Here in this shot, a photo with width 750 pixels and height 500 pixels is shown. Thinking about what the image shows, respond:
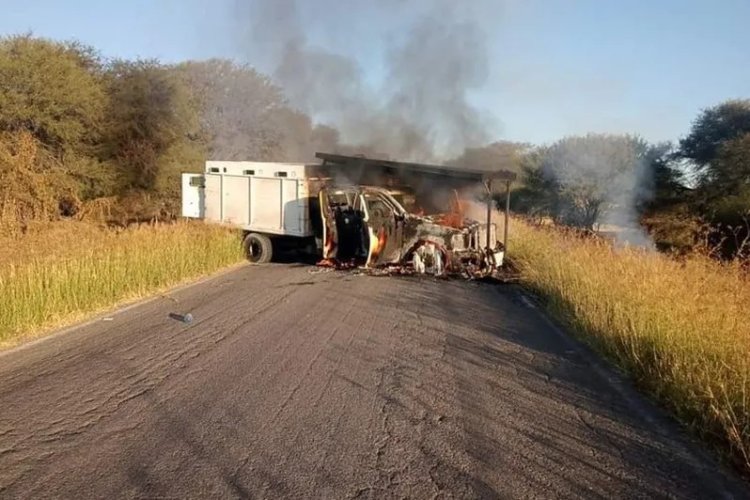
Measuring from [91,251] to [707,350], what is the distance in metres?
8.35

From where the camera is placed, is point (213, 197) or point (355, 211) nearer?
point (355, 211)

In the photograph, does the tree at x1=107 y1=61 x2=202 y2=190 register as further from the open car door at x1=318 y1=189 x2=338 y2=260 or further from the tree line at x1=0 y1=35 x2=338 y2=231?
the open car door at x1=318 y1=189 x2=338 y2=260

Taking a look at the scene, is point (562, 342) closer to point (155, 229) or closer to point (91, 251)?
point (91, 251)

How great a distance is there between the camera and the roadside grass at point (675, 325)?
4527mm

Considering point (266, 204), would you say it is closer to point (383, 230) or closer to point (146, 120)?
point (383, 230)

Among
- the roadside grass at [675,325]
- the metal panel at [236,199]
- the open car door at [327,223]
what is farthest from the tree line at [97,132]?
the roadside grass at [675,325]

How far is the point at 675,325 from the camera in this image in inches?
241

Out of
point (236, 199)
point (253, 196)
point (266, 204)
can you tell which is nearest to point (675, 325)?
point (266, 204)

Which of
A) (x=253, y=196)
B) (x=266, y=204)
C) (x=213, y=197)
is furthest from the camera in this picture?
(x=213, y=197)

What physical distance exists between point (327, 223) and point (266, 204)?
187 centimetres

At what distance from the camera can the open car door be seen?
1429cm

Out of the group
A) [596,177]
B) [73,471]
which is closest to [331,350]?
[73,471]

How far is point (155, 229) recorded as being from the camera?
1324 cm

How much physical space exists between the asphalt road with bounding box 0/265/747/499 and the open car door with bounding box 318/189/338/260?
21.3ft
